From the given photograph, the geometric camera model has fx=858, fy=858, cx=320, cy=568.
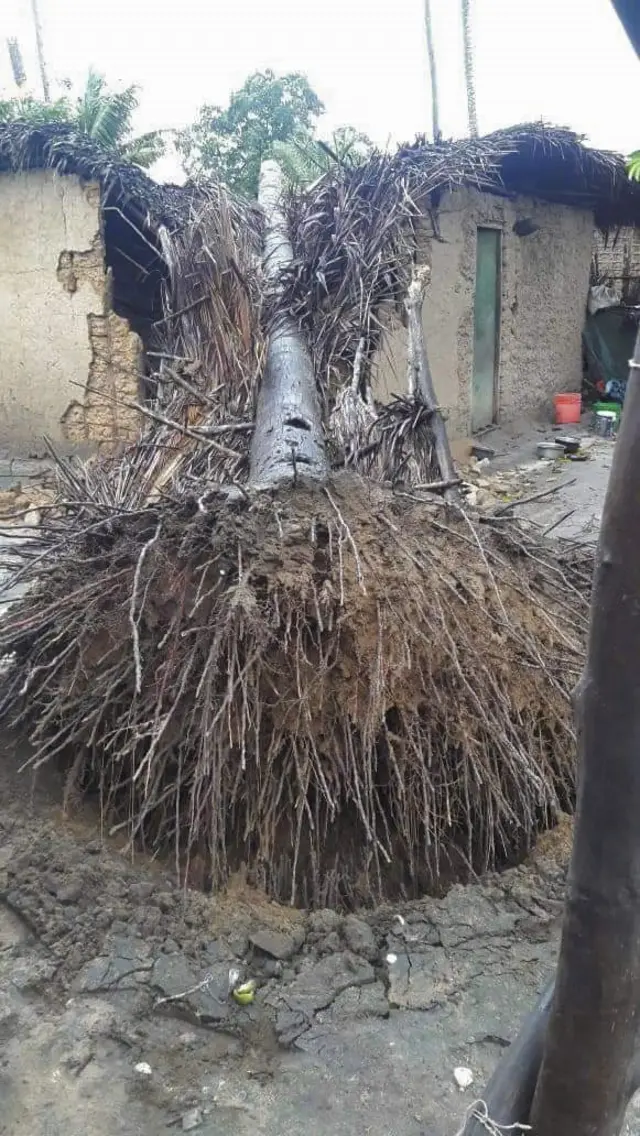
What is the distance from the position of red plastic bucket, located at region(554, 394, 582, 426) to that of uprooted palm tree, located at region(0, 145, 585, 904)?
8.05m

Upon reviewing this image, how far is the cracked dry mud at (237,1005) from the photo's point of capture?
6.54ft

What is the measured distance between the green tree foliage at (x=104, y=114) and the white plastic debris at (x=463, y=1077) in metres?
8.87

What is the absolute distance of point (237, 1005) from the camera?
2.27m

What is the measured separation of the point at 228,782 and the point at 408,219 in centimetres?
587

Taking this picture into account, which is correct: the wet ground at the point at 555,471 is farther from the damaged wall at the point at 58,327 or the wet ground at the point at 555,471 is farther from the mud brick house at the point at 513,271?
the damaged wall at the point at 58,327

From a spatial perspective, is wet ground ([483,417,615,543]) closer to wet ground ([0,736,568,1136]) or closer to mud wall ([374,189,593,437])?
mud wall ([374,189,593,437])

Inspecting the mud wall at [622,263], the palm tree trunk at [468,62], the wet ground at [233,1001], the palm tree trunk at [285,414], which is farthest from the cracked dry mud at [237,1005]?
the palm tree trunk at [468,62]

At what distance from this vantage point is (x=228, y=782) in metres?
2.61

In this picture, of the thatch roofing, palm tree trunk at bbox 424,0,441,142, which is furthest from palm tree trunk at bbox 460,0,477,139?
the thatch roofing

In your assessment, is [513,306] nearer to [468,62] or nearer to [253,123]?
[253,123]

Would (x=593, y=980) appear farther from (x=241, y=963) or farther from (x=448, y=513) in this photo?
(x=448, y=513)

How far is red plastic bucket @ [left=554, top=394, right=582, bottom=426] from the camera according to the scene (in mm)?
10742

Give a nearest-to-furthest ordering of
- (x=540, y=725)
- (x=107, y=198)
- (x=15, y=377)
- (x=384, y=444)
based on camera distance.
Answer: (x=540, y=725) → (x=384, y=444) → (x=107, y=198) → (x=15, y=377)

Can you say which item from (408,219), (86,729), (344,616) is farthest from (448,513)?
(408,219)
